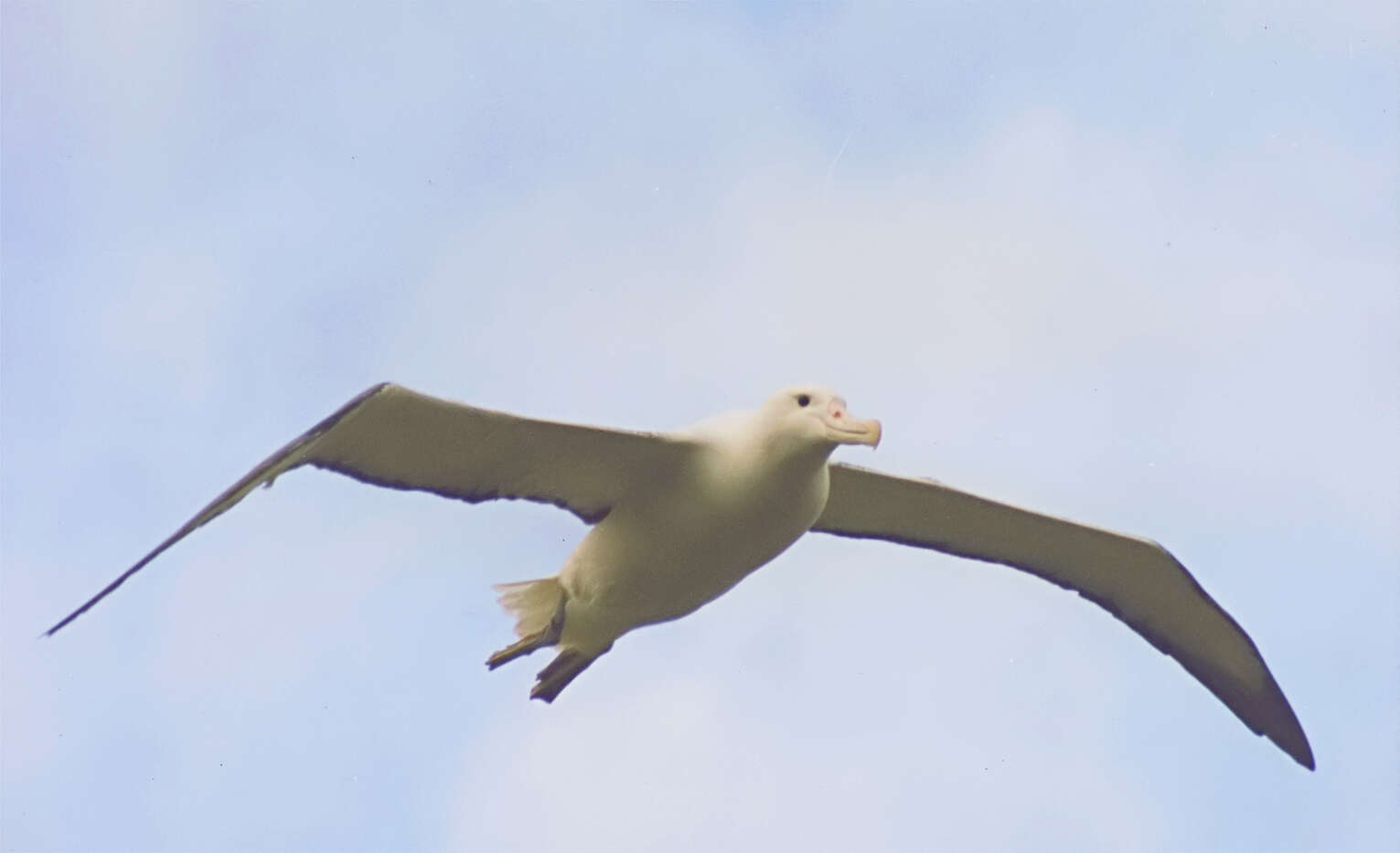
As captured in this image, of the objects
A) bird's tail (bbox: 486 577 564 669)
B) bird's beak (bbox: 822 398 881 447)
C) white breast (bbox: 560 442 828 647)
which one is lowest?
bird's tail (bbox: 486 577 564 669)

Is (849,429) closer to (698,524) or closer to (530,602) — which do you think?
(698,524)

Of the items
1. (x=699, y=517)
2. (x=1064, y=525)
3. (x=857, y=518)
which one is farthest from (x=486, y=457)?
(x=1064, y=525)

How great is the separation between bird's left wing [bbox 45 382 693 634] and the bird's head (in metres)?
0.52

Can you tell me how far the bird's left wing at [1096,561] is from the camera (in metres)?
11.5

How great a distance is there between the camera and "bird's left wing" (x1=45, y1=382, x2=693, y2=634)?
385 inches

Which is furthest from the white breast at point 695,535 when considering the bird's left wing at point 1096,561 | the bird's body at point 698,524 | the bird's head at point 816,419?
the bird's left wing at point 1096,561

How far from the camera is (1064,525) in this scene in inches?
464

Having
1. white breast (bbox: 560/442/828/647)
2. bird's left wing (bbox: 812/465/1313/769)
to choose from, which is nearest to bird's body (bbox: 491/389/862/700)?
white breast (bbox: 560/442/828/647)

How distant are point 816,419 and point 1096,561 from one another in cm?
308

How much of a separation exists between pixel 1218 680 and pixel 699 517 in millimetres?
4320

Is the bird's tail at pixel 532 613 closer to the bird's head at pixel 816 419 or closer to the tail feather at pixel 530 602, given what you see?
the tail feather at pixel 530 602

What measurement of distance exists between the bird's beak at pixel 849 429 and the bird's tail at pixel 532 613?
169 cm

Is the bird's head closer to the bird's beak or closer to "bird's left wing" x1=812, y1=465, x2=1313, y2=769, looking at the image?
the bird's beak

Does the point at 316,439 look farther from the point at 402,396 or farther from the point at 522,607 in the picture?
the point at 522,607
